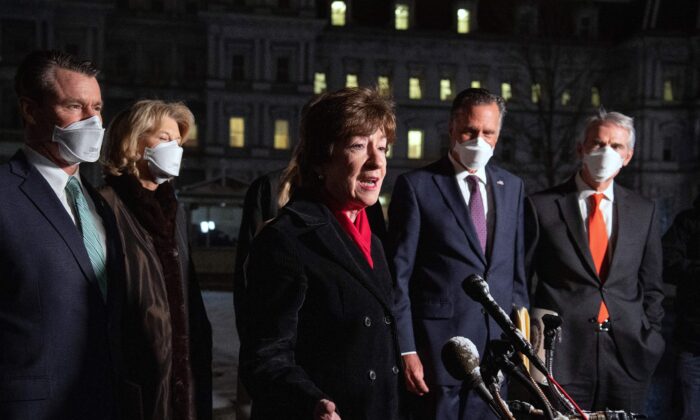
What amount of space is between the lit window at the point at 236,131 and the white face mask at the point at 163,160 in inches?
1415

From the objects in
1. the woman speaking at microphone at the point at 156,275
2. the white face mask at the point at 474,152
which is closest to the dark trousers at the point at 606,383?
the white face mask at the point at 474,152

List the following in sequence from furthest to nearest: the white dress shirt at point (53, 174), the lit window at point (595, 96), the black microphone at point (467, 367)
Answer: the lit window at point (595, 96) → the white dress shirt at point (53, 174) → the black microphone at point (467, 367)

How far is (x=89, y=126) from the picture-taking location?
3045mm

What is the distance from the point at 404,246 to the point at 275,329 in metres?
1.88

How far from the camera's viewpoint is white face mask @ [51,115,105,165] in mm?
3002

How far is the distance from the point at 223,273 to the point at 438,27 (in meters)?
28.4

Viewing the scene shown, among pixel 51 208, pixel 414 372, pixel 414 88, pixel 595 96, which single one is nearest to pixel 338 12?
pixel 414 88

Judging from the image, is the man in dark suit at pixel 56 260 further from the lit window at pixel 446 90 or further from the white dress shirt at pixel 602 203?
the lit window at pixel 446 90

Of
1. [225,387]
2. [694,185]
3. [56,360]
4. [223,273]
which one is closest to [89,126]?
[56,360]

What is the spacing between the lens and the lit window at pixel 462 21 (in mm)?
42812

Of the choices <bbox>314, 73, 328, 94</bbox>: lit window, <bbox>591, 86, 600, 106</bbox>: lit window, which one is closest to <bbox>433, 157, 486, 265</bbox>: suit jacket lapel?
<bbox>314, 73, 328, 94</bbox>: lit window

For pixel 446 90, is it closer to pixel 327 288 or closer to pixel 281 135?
pixel 281 135

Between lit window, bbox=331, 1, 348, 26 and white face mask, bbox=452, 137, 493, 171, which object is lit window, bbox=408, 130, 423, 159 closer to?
lit window, bbox=331, 1, 348, 26

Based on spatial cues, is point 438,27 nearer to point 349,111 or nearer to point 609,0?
point 609,0
